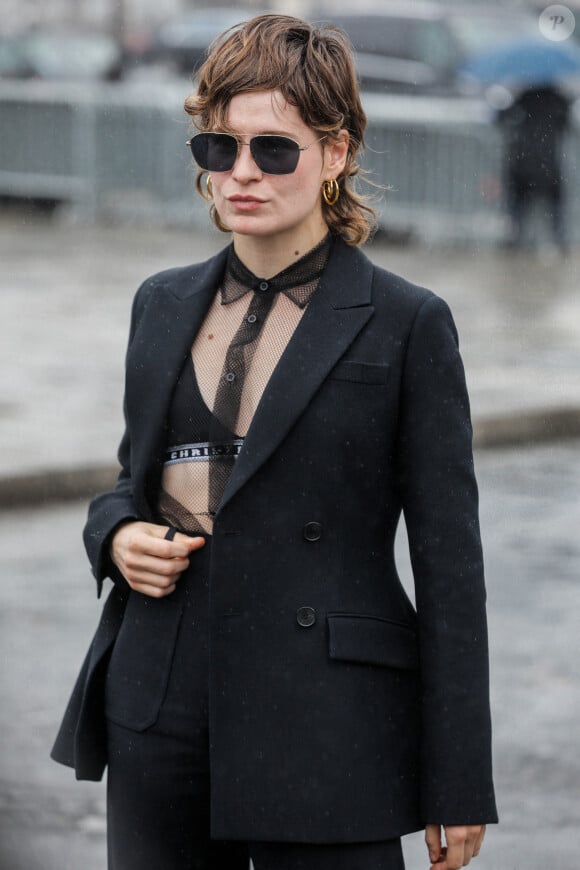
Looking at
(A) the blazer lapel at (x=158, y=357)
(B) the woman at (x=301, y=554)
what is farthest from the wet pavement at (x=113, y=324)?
(B) the woman at (x=301, y=554)

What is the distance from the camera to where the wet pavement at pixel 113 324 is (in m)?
8.35

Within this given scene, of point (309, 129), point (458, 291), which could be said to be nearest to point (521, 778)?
point (309, 129)

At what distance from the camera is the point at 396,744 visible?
7.96 ft

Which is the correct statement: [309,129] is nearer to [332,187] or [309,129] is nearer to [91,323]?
[332,187]

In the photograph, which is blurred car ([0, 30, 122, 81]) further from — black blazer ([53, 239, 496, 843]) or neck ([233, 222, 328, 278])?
black blazer ([53, 239, 496, 843])

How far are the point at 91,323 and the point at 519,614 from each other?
237 inches

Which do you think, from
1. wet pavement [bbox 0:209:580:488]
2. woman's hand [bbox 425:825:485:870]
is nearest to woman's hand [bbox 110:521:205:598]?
woman's hand [bbox 425:825:485:870]

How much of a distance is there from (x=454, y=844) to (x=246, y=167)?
1.01m

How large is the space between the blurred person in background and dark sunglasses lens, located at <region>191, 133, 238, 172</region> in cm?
1185

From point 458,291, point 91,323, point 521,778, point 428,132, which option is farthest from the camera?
point 428,132

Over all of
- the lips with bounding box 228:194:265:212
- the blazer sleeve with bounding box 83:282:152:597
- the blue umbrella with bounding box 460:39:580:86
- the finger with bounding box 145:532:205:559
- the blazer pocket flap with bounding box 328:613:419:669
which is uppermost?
the blue umbrella with bounding box 460:39:580:86

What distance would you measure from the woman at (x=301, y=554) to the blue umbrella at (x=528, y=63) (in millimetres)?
12870

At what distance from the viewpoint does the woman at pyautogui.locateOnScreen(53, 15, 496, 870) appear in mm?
2369

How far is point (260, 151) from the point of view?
2.36m
